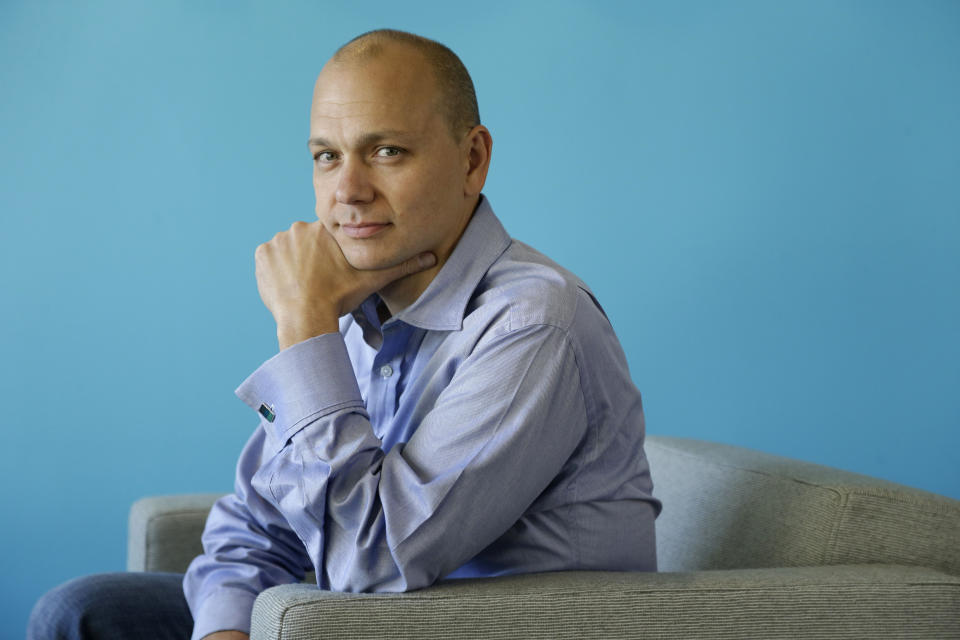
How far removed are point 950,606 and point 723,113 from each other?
1700mm

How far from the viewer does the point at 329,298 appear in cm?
134

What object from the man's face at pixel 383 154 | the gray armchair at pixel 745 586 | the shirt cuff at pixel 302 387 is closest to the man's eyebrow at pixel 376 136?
the man's face at pixel 383 154

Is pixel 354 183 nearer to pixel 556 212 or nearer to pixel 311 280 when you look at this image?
pixel 311 280

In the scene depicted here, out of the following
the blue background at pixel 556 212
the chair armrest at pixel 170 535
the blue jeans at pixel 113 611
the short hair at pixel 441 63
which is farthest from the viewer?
the blue background at pixel 556 212

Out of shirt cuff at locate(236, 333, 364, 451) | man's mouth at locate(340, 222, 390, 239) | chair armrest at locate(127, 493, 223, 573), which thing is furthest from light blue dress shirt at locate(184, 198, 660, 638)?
chair armrest at locate(127, 493, 223, 573)

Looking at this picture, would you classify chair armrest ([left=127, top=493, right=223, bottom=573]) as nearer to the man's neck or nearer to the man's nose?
the man's neck

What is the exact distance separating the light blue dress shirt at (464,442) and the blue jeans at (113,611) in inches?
7.1

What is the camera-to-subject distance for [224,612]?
140cm

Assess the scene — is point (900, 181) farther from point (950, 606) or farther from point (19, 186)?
point (19, 186)

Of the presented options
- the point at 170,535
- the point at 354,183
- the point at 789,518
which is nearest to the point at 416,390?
the point at 354,183

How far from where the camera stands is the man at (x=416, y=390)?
1.15 m

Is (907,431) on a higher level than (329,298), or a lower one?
lower

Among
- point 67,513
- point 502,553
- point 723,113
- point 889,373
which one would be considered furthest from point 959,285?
point 67,513

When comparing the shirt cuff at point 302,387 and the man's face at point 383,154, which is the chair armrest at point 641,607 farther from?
the man's face at point 383,154
